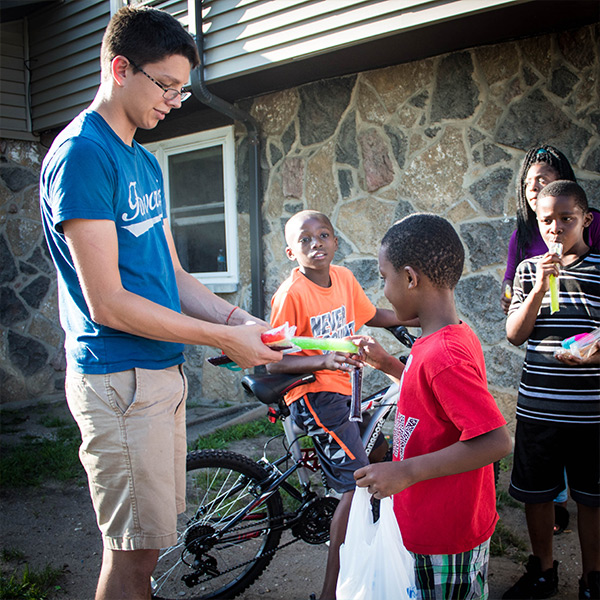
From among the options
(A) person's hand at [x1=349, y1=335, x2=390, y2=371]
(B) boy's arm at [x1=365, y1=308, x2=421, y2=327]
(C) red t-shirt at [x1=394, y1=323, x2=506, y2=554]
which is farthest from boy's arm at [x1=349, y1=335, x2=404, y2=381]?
(B) boy's arm at [x1=365, y1=308, x2=421, y2=327]

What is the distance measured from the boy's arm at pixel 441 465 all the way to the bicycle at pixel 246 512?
112cm

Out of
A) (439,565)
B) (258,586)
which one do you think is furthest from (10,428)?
(439,565)

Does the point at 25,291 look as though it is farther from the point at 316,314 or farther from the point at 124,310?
the point at 124,310

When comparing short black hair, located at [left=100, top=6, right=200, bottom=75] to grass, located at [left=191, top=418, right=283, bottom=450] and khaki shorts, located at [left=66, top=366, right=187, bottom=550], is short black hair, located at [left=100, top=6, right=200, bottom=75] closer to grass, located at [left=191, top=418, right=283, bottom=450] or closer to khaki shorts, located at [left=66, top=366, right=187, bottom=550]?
khaki shorts, located at [left=66, top=366, right=187, bottom=550]

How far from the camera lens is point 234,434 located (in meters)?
4.75

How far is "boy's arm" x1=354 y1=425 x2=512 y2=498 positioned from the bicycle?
1.12 meters

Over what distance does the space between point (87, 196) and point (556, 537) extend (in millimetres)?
3151

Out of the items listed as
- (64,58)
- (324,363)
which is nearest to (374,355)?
(324,363)

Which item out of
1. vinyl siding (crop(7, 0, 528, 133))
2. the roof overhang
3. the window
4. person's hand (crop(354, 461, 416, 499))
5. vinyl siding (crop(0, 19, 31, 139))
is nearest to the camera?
person's hand (crop(354, 461, 416, 499))

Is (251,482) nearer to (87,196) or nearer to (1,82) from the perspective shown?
(87,196)

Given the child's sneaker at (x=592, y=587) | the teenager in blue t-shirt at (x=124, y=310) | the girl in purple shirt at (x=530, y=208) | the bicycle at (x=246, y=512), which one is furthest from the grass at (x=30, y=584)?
the girl in purple shirt at (x=530, y=208)

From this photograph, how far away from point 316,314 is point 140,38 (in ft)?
4.91

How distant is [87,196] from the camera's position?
4.94 feet

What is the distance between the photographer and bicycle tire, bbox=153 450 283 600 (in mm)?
2537
